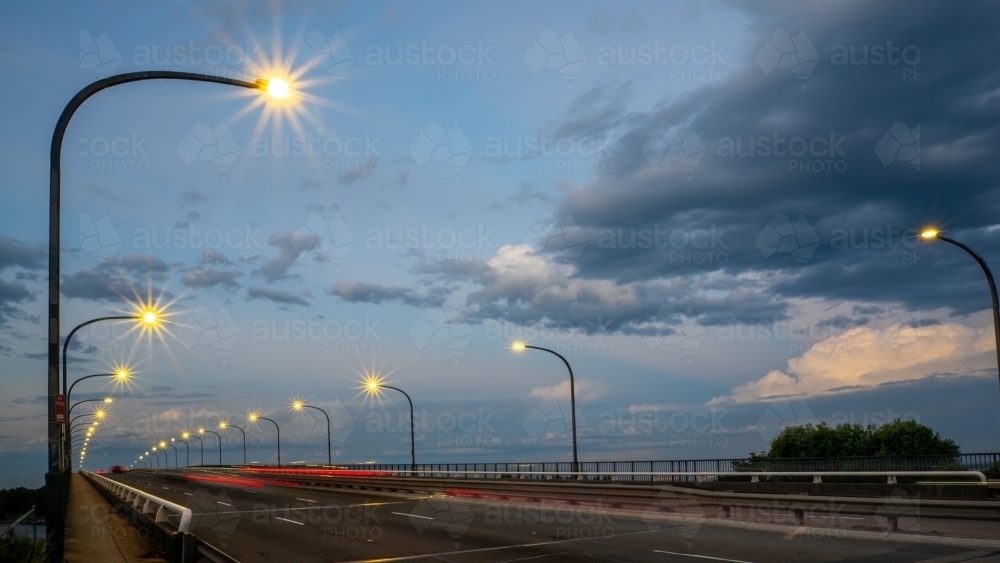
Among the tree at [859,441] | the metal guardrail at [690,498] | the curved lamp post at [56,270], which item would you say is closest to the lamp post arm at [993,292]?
the metal guardrail at [690,498]

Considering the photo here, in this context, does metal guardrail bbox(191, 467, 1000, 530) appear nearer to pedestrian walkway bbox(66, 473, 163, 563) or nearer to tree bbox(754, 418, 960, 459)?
pedestrian walkway bbox(66, 473, 163, 563)

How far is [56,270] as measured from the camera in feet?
43.0

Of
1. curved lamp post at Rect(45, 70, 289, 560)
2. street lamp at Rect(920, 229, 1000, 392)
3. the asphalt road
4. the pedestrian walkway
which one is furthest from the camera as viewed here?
street lamp at Rect(920, 229, 1000, 392)

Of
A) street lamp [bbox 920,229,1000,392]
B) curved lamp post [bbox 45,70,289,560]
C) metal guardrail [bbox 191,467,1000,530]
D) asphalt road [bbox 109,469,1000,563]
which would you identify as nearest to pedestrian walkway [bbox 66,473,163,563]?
asphalt road [bbox 109,469,1000,563]

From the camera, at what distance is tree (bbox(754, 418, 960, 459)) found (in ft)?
214

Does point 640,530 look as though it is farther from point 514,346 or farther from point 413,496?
point 514,346

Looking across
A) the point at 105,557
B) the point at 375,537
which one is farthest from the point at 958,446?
the point at 105,557

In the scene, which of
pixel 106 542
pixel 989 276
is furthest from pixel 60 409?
pixel 989 276

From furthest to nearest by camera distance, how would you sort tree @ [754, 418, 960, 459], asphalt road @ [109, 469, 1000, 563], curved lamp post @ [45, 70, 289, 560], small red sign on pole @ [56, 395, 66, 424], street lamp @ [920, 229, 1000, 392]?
tree @ [754, 418, 960, 459]
street lamp @ [920, 229, 1000, 392]
asphalt road @ [109, 469, 1000, 563]
small red sign on pole @ [56, 395, 66, 424]
curved lamp post @ [45, 70, 289, 560]

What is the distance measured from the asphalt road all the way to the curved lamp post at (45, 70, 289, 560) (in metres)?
5.24

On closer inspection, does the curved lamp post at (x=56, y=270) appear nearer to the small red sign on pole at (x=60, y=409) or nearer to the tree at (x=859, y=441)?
the small red sign on pole at (x=60, y=409)

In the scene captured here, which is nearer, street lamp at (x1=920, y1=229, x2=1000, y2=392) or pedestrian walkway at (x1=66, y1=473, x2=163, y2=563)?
pedestrian walkway at (x1=66, y1=473, x2=163, y2=563)

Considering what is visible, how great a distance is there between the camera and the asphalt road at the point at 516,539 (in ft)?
50.8

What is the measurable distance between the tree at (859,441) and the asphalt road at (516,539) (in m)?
43.5
